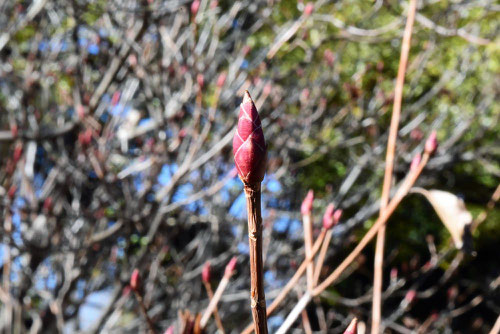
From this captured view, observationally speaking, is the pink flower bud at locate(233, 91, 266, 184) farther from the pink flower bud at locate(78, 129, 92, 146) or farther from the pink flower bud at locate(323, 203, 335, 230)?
the pink flower bud at locate(78, 129, 92, 146)

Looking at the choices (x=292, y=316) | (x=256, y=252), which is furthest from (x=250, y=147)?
(x=292, y=316)

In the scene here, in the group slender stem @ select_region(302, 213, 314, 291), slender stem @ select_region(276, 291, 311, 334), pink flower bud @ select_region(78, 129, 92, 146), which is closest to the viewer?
slender stem @ select_region(276, 291, 311, 334)

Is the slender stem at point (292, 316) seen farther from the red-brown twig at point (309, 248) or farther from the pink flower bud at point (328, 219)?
the pink flower bud at point (328, 219)

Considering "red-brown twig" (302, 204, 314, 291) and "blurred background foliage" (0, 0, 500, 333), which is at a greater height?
"blurred background foliage" (0, 0, 500, 333)

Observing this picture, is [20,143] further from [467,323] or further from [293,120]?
[467,323]

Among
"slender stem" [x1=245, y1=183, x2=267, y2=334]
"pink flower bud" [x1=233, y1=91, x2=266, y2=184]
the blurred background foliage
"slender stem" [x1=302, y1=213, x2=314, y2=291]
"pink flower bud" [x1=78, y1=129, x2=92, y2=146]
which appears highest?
the blurred background foliage

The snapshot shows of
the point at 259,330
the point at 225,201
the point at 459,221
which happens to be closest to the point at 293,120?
the point at 225,201

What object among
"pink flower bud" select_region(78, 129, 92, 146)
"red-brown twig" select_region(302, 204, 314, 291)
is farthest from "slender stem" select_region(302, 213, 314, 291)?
"pink flower bud" select_region(78, 129, 92, 146)
